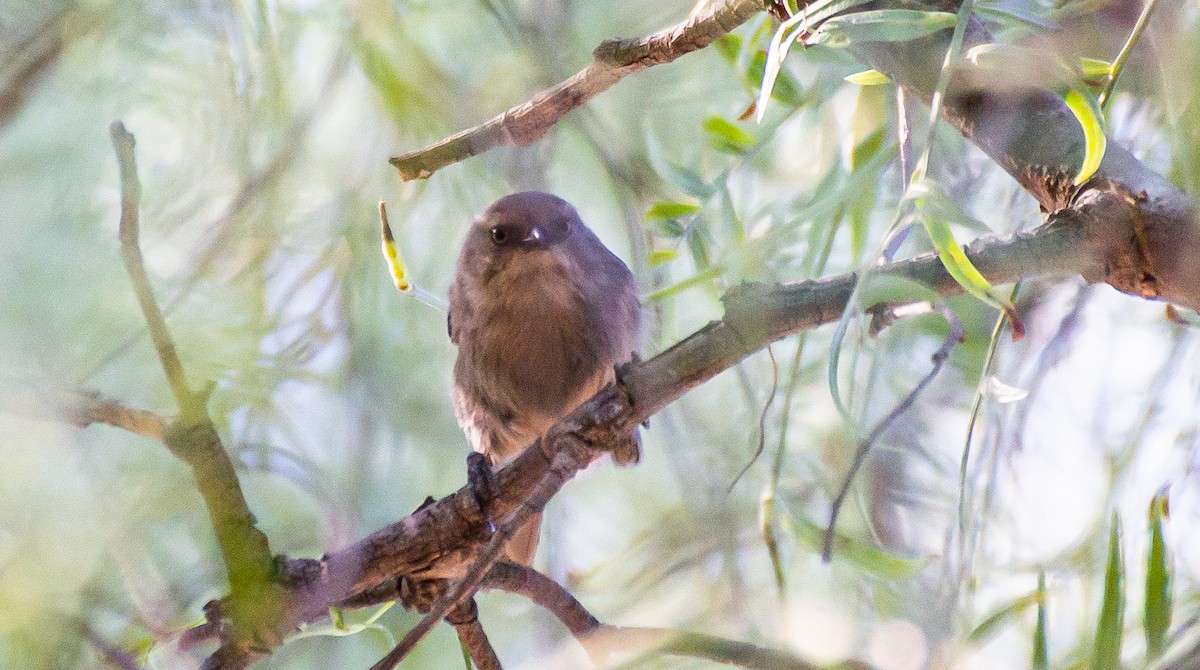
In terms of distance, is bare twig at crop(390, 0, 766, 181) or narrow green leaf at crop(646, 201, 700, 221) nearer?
bare twig at crop(390, 0, 766, 181)

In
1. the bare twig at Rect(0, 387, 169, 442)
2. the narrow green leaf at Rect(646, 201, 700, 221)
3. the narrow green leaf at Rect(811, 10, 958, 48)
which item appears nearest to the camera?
the narrow green leaf at Rect(811, 10, 958, 48)

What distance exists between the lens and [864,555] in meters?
1.41

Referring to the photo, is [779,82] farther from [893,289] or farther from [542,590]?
[542,590]

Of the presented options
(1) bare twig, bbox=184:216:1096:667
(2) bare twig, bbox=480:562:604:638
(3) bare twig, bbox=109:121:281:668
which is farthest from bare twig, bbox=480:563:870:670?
(3) bare twig, bbox=109:121:281:668

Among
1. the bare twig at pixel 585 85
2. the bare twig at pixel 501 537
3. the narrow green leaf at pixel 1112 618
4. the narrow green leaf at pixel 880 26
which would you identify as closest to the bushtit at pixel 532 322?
the bare twig at pixel 585 85

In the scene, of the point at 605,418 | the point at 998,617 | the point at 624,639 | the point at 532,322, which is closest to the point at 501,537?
the point at 605,418

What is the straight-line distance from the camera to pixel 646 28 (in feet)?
8.21

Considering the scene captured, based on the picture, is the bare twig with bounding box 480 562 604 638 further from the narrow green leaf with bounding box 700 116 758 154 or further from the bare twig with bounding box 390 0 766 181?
the narrow green leaf with bounding box 700 116 758 154

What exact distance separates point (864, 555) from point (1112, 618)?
1.18ft

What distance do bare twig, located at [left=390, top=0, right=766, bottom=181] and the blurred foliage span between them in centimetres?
18

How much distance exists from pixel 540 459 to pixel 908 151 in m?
0.66

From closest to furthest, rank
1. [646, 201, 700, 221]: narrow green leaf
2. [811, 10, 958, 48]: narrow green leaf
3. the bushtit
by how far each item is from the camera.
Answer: [811, 10, 958, 48]: narrow green leaf < [646, 201, 700, 221]: narrow green leaf < the bushtit

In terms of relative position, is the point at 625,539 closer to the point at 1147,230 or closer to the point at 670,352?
the point at 670,352

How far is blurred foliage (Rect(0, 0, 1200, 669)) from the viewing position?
1610mm
